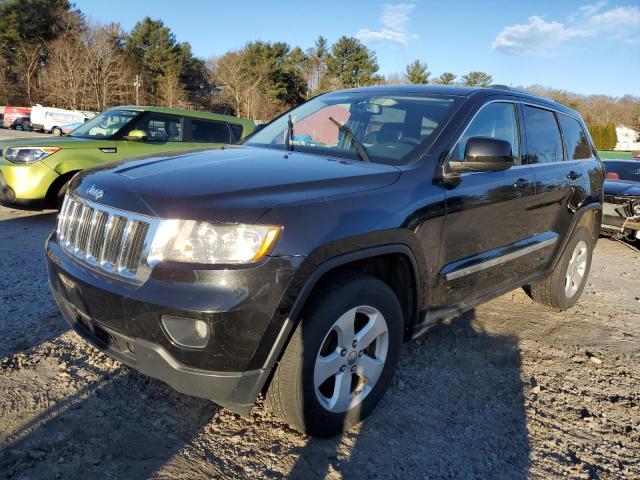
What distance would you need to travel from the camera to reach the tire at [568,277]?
177 inches

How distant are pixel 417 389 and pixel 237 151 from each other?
1.88 metres

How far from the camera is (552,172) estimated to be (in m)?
3.98

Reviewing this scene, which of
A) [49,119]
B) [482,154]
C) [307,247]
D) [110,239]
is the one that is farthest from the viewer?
[49,119]

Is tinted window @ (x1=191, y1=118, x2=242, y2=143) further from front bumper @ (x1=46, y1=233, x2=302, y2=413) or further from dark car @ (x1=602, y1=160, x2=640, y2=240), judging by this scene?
front bumper @ (x1=46, y1=233, x2=302, y2=413)

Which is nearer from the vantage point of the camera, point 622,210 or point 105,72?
point 622,210

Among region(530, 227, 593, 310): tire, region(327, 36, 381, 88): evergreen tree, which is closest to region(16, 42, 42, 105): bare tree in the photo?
region(327, 36, 381, 88): evergreen tree

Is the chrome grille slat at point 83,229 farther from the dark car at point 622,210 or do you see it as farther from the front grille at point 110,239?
the dark car at point 622,210

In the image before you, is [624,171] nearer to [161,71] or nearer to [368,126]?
[368,126]

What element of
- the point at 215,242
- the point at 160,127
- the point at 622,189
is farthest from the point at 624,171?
the point at 215,242

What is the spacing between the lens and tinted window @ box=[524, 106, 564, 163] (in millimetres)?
3873

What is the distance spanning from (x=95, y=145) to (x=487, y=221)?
5.81 m

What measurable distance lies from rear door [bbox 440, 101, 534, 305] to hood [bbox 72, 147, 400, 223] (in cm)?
56

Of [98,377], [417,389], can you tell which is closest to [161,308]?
[98,377]

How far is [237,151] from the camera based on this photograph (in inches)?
126
